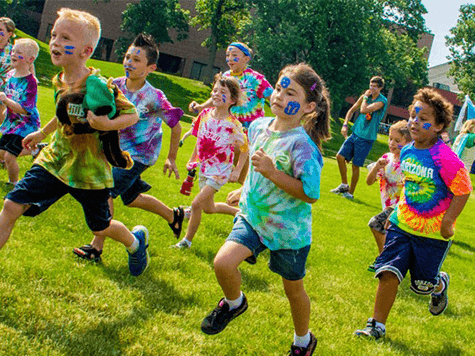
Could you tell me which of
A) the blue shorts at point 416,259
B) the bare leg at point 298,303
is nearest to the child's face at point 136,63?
the bare leg at point 298,303

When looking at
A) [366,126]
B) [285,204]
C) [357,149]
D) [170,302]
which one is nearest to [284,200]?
[285,204]

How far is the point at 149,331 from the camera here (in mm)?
4082

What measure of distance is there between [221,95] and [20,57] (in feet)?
9.37

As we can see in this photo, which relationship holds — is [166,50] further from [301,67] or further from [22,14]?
[301,67]

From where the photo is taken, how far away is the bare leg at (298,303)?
3.92 meters

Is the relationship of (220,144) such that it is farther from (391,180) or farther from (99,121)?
(99,121)

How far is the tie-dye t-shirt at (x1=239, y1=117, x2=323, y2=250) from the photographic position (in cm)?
378

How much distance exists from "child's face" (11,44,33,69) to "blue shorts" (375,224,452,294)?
5.26 metres

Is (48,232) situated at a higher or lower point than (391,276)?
lower

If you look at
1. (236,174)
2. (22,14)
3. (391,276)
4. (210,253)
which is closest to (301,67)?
(391,276)

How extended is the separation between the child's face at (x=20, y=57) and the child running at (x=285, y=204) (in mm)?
4633

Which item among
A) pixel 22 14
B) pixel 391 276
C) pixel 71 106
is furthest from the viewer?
pixel 22 14

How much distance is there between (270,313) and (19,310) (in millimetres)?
2127

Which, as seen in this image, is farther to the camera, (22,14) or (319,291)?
(22,14)
